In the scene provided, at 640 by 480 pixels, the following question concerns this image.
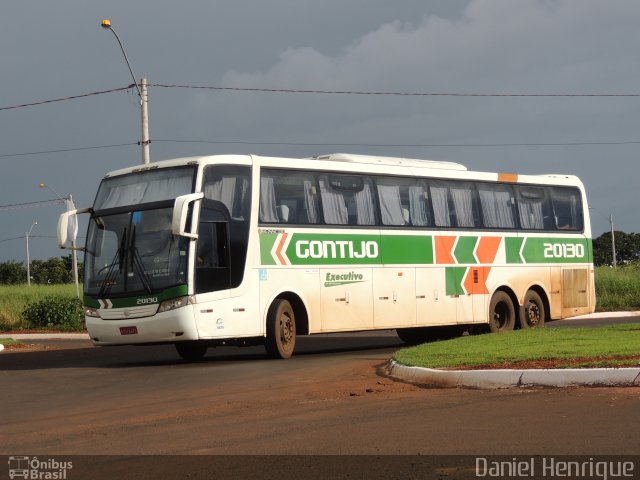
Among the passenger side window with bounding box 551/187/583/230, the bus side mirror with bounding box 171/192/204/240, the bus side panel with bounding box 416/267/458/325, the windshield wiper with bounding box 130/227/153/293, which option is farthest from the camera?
the passenger side window with bounding box 551/187/583/230

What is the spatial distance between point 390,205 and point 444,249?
6.27 ft

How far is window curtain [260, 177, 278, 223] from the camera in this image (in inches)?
808

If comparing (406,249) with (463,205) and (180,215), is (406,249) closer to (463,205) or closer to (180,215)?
(463,205)

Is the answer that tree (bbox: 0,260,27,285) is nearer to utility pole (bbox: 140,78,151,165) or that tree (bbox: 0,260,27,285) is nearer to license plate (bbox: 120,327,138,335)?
utility pole (bbox: 140,78,151,165)

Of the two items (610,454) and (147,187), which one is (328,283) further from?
(610,454)

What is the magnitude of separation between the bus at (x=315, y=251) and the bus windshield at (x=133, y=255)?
0.02 metres

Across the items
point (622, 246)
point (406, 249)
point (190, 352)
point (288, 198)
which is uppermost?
point (622, 246)

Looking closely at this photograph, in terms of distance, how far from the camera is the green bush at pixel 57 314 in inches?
1510

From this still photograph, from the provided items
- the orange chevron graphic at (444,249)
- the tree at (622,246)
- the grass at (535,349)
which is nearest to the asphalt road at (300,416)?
the grass at (535,349)

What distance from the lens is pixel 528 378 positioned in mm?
12750

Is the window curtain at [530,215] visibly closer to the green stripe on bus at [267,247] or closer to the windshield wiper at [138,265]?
the green stripe on bus at [267,247]

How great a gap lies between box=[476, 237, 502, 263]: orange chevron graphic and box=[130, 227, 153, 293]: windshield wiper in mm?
8917

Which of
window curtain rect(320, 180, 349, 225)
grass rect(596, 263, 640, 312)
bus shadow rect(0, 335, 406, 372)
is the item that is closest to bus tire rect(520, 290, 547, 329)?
bus shadow rect(0, 335, 406, 372)
